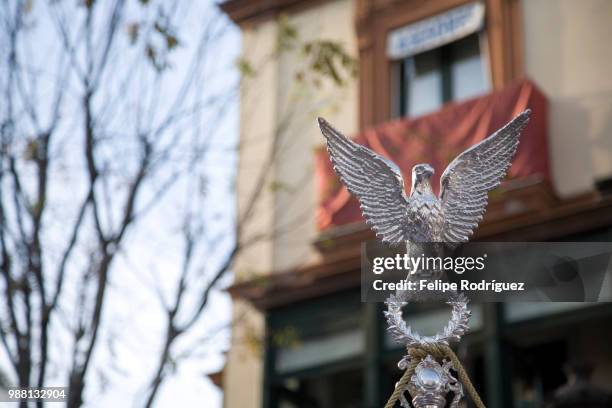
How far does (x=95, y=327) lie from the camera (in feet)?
37.2

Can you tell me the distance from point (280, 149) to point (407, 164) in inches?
116

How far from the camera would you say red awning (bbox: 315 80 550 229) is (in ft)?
49.2

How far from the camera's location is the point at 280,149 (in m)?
18.1

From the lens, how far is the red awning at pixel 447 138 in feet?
49.2

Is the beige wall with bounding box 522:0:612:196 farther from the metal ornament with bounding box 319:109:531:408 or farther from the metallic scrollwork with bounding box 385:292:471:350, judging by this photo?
the metallic scrollwork with bounding box 385:292:471:350

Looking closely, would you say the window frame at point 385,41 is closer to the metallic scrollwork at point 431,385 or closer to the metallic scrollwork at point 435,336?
the metallic scrollwork at point 435,336

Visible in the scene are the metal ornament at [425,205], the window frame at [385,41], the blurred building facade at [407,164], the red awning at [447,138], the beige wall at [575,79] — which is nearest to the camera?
the metal ornament at [425,205]

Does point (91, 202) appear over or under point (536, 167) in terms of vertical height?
under

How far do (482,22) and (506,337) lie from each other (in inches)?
180

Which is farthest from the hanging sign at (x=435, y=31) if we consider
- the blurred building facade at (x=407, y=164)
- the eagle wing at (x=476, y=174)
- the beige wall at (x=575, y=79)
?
the eagle wing at (x=476, y=174)

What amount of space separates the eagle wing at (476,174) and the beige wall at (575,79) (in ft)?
28.4

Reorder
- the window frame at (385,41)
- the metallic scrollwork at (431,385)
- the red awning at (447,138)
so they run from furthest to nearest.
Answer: the window frame at (385,41)
the red awning at (447,138)
the metallic scrollwork at (431,385)

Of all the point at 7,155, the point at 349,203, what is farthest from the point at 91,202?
the point at 349,203

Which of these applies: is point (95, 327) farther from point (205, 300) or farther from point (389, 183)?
point (389, 183)
